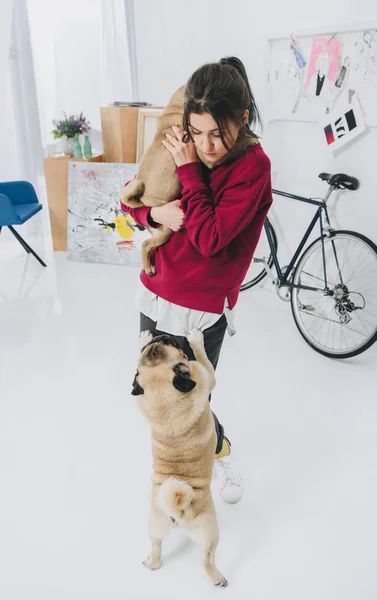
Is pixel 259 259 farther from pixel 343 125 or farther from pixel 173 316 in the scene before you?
pixel 173 316

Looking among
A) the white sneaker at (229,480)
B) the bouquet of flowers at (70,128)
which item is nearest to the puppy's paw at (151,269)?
the white sneaker at (229,480)

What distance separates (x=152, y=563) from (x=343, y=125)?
2.00 meters

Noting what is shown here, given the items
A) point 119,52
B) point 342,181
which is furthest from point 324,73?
point 119,52

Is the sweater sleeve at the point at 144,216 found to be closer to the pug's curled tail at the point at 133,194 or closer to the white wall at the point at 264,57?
the pug's curled tail at the point at 133,194

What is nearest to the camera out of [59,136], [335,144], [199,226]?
[199,226]

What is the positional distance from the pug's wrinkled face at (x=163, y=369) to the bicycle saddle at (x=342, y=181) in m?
1.47

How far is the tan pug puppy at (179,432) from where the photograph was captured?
114 centimetres

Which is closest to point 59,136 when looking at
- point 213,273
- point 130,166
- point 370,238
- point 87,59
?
point 130,166

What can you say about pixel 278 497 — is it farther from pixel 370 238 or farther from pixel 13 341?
pixel 13 341

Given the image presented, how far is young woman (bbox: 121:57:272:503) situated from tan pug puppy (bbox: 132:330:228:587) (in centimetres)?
10

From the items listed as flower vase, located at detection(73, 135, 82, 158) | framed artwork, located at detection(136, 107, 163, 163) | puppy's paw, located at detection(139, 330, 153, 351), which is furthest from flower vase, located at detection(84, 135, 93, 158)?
puppy's paw, located at detection(139, 330, 153, 351)

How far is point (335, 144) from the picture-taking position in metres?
2.37

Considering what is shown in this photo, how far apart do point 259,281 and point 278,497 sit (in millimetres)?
1667

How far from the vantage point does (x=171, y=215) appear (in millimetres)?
1112
